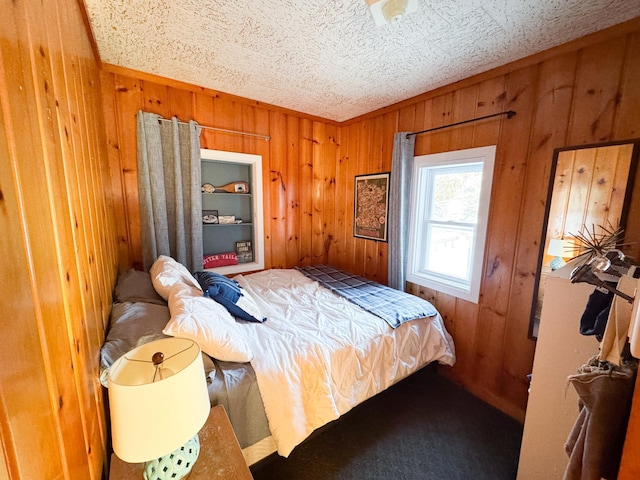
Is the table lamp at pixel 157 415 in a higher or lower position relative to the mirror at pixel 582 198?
lower

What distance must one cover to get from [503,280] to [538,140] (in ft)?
3.26

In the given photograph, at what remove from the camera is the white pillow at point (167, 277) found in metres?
1.59

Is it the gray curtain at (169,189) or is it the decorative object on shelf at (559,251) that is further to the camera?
the gray curtain at (169,189)

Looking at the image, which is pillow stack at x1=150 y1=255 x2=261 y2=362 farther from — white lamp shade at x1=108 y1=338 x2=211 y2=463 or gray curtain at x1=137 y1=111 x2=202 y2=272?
gray curtain at x1=137 y1=111 x2=202 y2=272

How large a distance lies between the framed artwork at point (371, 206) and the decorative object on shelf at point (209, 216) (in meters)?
1.61

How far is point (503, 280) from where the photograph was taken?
1.93 metres

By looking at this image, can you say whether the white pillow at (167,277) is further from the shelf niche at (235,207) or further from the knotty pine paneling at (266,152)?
the shelf niche at (235,207)

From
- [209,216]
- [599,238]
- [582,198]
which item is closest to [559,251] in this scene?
[599,238]

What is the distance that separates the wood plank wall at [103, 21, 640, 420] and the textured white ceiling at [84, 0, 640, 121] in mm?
157

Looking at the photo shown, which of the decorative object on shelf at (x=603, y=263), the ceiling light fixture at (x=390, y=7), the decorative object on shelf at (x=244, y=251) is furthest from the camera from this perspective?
the decorative object on shelf at (x=244, y=251)

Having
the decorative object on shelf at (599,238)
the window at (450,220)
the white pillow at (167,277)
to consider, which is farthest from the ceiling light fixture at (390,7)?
the white pillow at (167,277)

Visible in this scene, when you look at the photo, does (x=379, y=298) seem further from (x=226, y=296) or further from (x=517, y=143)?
(x=517, y=143)

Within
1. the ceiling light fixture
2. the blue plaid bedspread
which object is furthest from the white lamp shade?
the ceiling light fixture

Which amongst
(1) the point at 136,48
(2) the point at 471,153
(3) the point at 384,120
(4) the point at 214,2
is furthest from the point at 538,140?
(1) the point at 136,48
